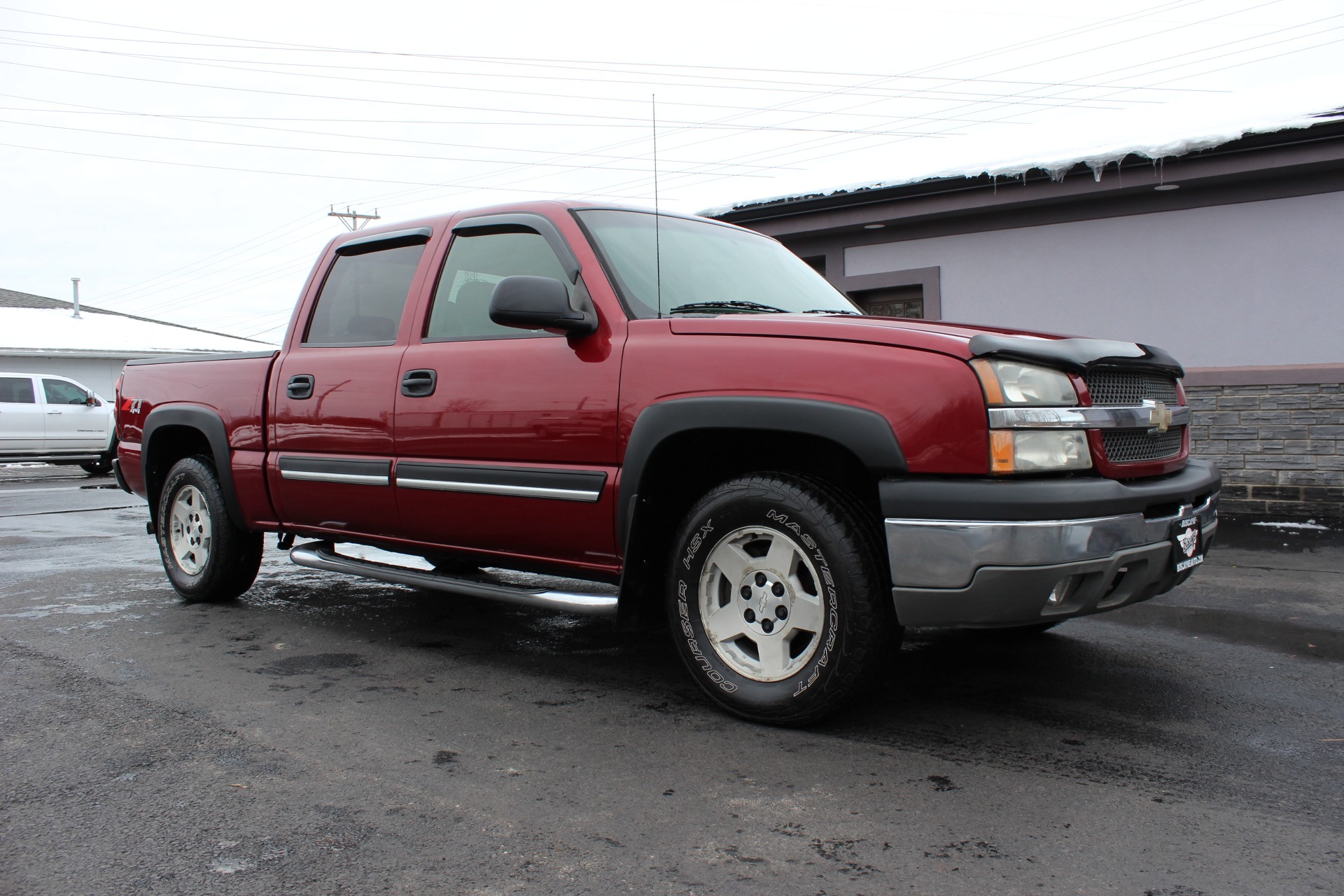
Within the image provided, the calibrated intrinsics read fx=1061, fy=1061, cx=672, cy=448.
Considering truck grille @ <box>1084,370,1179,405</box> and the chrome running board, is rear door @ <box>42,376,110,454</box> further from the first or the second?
truck grille @ <box>1084,370,1179,405</box>

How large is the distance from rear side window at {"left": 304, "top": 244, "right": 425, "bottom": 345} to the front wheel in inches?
79.1

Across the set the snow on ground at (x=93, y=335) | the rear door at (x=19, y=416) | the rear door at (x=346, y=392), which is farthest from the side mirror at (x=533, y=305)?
the snow on ground at (x=93, y=335)

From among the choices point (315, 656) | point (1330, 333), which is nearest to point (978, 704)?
point (315, 656)

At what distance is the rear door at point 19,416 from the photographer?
18.8m

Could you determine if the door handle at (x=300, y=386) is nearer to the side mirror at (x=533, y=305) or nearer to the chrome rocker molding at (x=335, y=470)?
the chrome rocker molding at (x=335, y=470)

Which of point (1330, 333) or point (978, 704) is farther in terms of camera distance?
point (1330, 333)

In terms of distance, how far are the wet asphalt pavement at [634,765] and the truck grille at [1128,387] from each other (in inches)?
43.5

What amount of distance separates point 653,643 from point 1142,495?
2368 mm

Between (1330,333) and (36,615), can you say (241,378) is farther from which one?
(1330,333)

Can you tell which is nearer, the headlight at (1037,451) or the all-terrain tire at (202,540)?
the headlight at (1037,451)

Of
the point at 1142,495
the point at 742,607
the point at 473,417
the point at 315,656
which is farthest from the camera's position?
the point at 315,656

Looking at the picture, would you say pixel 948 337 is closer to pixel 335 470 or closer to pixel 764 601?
pixel 764 601

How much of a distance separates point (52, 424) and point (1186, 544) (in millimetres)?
20200

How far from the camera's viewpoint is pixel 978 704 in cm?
386
